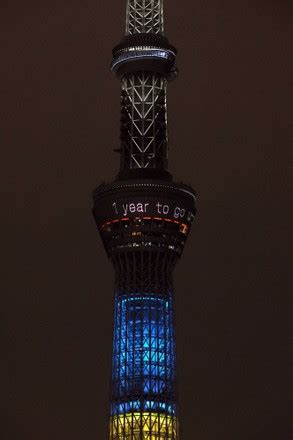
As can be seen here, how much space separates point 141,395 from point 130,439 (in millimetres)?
7930

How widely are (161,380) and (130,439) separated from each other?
463 inches

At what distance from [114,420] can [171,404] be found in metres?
10.6

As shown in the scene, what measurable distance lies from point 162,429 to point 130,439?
5920 millimetres

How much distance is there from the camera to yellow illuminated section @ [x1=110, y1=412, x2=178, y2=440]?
197 meters

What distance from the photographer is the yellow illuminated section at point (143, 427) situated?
7746 inches

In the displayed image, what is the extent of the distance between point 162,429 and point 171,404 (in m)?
4.92

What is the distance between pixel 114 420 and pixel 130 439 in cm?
462

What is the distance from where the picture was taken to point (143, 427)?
19650cm

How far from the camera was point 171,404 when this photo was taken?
656ft

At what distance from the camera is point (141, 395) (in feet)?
650

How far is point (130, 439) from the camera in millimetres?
197375

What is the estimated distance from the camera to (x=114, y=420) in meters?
199

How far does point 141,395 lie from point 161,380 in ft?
15.1

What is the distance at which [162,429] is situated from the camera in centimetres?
19762
